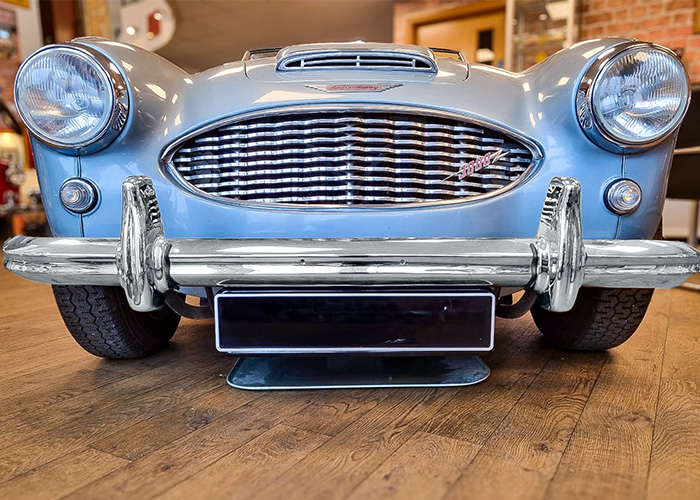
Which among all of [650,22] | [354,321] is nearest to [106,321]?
[354,321]

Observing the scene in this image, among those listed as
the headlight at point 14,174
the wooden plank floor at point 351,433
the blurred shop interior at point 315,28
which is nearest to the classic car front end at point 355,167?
the wooden plank floor at point 351,433

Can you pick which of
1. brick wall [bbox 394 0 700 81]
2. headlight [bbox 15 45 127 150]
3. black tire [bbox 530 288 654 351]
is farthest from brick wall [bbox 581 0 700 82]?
headlight [bbox 15 45 127 150]

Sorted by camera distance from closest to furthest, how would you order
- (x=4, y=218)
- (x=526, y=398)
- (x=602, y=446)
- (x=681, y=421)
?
(x=602, y=446), (x=681, y=421), (x=526, y=398), (x=4, y=218)

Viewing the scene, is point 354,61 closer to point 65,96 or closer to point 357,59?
point 357,59

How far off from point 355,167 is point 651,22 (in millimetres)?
4359

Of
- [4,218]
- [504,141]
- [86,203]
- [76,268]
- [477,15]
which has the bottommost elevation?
[4,218]

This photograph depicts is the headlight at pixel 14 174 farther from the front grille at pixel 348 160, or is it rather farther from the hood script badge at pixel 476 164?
the hood script badge at pixel 476 164

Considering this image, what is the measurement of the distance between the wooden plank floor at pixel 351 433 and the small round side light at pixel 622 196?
426 mm

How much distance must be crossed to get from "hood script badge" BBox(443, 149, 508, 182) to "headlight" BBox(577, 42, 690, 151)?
19cm

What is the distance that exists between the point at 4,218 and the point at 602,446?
19.8ft

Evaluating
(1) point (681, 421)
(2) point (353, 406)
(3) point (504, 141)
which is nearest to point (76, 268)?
(2) point (353, 406)

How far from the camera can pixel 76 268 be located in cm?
101

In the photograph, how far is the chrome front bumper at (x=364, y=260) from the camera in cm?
96

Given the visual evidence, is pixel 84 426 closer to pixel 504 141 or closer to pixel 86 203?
pixel 86 203
